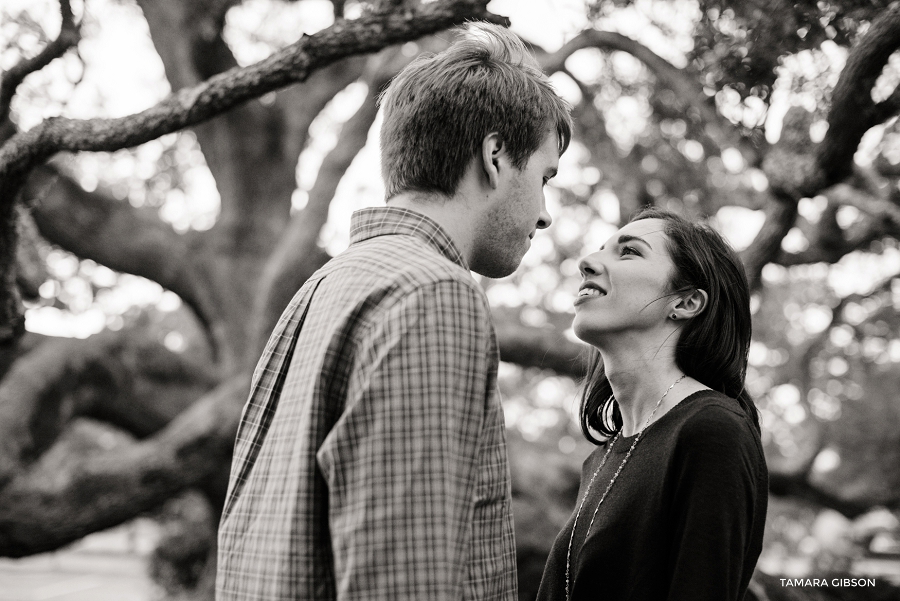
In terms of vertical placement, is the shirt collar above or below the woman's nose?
above

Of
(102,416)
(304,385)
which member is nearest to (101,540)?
(102,416)

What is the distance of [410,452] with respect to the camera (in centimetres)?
125

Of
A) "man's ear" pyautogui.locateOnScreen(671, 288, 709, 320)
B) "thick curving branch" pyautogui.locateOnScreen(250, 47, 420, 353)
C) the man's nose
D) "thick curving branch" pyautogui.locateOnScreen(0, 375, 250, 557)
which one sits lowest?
"thick curving branch" pyautogui.locateOnScreen(0, 375, 250, 557)

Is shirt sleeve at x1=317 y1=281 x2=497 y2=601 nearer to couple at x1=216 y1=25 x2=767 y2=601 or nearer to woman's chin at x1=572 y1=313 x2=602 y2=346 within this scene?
couple at x1=216 y1=25 x2=767 y2=601

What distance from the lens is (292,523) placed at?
131 cm

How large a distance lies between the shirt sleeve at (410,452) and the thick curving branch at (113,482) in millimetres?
5002

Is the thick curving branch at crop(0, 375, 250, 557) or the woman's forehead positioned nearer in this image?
the woman's forehead

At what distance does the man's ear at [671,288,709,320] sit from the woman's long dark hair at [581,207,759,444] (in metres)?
0.01

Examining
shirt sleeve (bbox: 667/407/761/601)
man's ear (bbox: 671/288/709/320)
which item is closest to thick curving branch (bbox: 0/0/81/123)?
man's ear (bbox: 671/288/709/320)

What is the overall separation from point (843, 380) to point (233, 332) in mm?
10055

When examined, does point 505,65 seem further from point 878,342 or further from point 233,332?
point 878,342

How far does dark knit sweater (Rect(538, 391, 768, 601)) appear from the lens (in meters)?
1.70

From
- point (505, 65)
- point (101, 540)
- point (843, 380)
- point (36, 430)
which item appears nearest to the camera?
point (505, 65)

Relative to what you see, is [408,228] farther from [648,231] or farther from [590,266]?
[648,231]
